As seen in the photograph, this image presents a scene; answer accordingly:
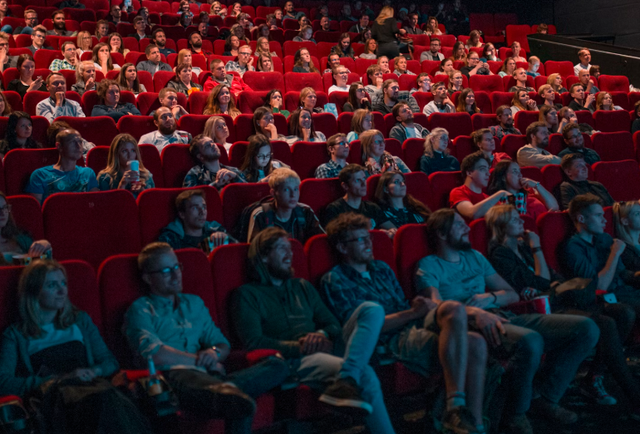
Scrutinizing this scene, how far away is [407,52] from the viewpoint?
3.33m

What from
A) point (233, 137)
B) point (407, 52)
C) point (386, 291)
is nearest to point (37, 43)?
point (233, 137)

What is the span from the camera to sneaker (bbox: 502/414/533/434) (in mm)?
949

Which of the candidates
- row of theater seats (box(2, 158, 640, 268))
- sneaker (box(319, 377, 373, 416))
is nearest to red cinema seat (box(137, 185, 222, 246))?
row of theater seats (box(2, 158, 640, 268))

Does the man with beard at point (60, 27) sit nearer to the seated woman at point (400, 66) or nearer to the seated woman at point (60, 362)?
the seated woman at point (400, 66)

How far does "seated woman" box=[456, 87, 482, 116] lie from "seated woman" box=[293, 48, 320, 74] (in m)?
0.65

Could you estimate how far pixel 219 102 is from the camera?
1.96 meters

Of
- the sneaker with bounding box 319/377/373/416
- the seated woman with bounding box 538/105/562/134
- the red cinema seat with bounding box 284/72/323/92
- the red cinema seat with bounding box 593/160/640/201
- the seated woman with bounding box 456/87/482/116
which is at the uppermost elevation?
the red cinema seat with bounding box 284/72/323/92

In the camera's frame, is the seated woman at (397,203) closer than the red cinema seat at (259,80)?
Yes

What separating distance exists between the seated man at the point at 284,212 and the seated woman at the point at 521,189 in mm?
510

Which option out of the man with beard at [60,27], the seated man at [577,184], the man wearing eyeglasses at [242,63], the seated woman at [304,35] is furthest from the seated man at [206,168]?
the seated woman at [304,35]

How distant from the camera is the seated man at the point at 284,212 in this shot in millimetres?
1225

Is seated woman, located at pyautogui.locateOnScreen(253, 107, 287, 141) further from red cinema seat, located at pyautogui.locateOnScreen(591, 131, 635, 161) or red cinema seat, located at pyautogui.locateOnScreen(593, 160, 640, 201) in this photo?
red cinema seat, located at pyautogui.locateOnScreen(591, 131, 635, 161)

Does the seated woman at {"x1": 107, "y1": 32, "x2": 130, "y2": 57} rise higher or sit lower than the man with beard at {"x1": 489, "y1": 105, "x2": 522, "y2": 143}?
higher

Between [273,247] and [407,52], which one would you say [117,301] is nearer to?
[273,247]
